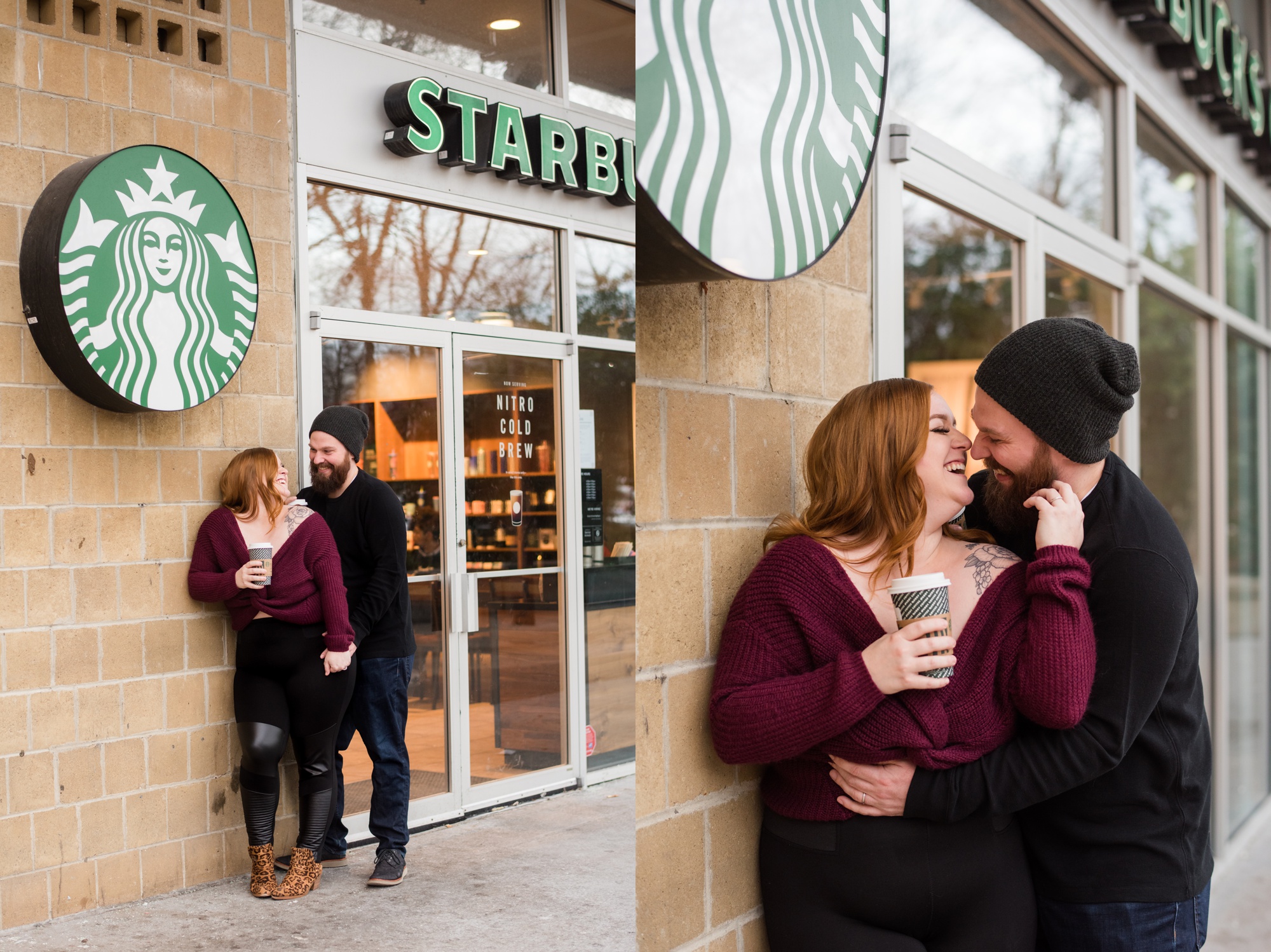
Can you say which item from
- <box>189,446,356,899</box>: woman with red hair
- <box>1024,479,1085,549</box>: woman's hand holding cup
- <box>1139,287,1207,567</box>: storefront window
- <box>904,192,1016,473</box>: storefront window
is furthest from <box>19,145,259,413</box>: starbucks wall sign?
<box>1139,287,1207,567</box>: storefront window

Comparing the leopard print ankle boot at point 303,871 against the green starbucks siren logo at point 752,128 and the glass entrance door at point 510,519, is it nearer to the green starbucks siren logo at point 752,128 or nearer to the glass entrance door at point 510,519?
the glass entrance door at point 510,519

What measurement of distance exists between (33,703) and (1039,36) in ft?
9.42

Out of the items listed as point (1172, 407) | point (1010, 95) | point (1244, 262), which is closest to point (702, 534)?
point (1010, 95)

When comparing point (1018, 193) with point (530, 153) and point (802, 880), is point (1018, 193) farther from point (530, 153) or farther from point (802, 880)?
point (530, 153)

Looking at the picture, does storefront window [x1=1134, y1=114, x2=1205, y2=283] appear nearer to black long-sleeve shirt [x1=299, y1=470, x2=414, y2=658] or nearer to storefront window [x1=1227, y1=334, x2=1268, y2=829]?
storefront window [x1=1227, y1=334, x2=1268, y2=829]

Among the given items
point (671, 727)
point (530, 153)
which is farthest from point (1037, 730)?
point (530, 153)

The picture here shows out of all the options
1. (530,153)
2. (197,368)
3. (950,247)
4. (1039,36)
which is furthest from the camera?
(1039,36)

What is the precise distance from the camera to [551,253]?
91cm

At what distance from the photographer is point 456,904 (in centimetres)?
105

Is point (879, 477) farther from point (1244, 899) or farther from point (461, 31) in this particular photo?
point (1244, 899)

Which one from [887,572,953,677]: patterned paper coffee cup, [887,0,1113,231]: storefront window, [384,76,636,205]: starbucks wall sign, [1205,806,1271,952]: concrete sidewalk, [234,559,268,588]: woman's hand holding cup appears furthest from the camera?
[1205,806,1271,952]: concrete sidewalk

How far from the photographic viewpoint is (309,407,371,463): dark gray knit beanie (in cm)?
92

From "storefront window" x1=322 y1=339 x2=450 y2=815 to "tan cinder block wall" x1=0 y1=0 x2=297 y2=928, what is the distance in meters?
0.16

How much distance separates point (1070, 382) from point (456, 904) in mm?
969
